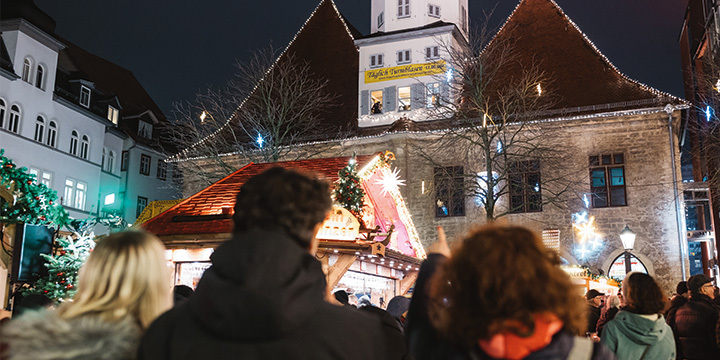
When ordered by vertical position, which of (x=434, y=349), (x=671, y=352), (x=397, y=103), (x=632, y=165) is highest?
(x=397, y=103)

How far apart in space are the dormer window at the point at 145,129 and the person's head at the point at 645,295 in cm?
3692

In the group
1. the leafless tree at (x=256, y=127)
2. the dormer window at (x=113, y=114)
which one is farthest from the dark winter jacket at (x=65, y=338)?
the dormer window at (x=113, y=114)

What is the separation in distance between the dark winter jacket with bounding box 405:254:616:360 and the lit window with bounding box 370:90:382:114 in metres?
24.8

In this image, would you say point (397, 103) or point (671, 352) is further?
point (397, 103)

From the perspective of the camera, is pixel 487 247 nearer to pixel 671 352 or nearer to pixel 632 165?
pixel 671 352

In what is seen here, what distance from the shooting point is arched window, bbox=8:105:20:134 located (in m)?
27.0

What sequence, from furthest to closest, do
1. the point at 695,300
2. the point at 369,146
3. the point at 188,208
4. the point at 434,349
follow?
the point at 369,146 < the point at 188,208 < the point at 695,300 < the point at 434,349

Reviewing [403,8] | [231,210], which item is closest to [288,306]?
[231,210]

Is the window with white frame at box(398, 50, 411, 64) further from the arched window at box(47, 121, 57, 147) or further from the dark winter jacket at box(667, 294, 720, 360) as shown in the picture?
the dark winter jacket at box(667, 294, 720, 360)

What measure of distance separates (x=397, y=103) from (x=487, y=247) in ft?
82.1

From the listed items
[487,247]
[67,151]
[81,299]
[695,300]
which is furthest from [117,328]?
[67,151]

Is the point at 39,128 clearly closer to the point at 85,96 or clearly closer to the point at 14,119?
the point at 14,119

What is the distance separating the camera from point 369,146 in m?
26.6

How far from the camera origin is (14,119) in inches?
1072
